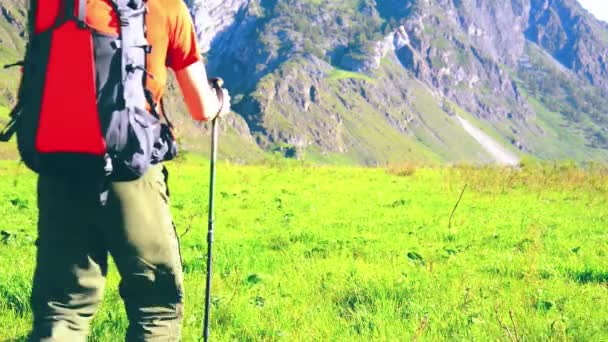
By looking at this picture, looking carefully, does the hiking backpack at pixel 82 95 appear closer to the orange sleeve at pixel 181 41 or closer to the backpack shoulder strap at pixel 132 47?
the backpack shoulder strap at pixel 132 47

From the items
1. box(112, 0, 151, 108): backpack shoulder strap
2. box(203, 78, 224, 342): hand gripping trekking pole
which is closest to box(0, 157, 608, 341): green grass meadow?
box(203, 78, 224, 342): hand gripping trekking pole

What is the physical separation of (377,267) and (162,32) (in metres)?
5.28

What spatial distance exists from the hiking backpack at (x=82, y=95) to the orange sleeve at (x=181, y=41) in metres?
0.23

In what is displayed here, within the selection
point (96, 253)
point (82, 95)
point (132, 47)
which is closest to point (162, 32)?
point (132, 47)

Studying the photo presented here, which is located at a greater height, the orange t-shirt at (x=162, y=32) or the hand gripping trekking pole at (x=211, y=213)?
the orange t-shirt at (x=162, y=32)

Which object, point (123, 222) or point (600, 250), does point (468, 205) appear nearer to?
point (600, 250)

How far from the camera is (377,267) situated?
307 inches

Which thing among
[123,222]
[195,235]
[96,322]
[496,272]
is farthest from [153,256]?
[195,235]

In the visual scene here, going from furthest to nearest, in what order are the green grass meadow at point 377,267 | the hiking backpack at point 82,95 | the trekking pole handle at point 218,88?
1. the green grass meadow at point 377,267
2. the trekking pole handle at point 218,88
3. the hiking backpack at point 82,95

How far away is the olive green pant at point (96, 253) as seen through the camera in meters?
3.32

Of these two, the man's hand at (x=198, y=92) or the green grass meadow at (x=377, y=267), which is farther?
the green grass meadow at (x=377, y=267)

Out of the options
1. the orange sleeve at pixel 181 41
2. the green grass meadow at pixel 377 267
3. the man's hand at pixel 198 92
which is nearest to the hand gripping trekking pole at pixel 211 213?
the man's hand at pixel 198 92

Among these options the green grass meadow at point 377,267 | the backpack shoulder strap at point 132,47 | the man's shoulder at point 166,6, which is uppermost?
the man's shoulder at point 166,6

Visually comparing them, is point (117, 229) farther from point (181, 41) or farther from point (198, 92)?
point (181, 41)
